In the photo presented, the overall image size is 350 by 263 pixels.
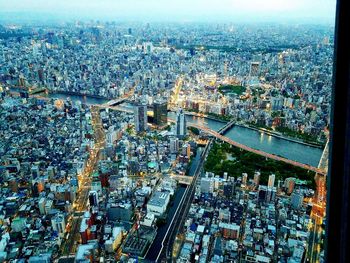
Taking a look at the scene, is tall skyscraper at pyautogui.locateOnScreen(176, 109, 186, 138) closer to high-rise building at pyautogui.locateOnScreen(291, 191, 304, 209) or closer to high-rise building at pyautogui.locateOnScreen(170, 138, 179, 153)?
high-rise building at pyautogui.locateOnScreen(170, 138, 179, 153)

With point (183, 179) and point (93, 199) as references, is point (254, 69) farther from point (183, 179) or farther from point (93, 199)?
point (93, 199)

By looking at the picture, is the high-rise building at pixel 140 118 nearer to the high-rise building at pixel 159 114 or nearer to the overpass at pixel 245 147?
the high-rise building at pixel 159 114

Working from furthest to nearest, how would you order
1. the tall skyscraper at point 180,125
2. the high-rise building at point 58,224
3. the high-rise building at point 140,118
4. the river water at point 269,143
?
the high-rise building at point 140,118 < the tall skyscraper at point 180,125 < the river water at point 269,143 < the high-rise building at point 58,224

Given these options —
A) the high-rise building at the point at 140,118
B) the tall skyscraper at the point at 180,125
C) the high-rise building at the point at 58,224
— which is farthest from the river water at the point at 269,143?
the high-rise building at the point at 58,224

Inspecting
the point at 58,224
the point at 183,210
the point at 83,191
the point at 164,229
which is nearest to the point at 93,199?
the point at 83,191

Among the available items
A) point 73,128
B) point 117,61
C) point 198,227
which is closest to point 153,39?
point 117,61
